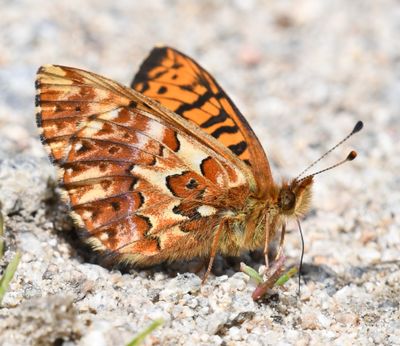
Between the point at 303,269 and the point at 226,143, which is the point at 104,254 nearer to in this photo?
the point at 226,143

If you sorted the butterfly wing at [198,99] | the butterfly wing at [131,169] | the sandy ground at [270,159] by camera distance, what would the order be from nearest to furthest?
the sandy ground at [270,159]
the butterfly wing at [131,169]
the butterfly wing at [198,99]

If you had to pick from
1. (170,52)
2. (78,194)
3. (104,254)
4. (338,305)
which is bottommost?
(338,305)

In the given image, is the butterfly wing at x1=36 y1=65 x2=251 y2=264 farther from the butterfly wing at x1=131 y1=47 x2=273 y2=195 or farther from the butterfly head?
the butterfly wing at x1=131 y1=47 x2=273 y2=195

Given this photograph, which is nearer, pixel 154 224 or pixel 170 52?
pixel 154 224

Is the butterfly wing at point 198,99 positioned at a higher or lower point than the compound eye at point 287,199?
higher

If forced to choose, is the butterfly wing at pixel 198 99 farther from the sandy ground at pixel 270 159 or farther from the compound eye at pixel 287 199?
the sandy ground at pixel 270 159

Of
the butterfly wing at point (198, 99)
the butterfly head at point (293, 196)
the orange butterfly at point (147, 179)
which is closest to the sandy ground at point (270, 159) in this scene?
the orange butterfly at point (147, 179)

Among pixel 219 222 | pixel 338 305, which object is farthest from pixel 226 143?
pixel 338 305
